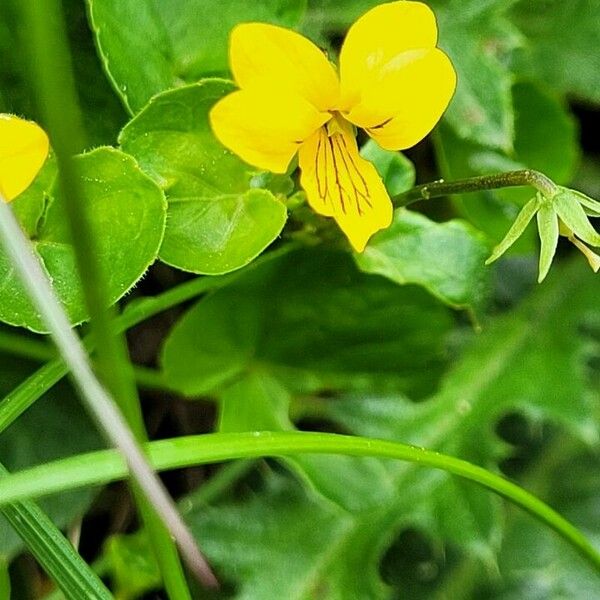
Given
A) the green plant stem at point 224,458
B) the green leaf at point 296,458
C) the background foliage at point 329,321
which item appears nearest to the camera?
the green plant stem at point 224,458

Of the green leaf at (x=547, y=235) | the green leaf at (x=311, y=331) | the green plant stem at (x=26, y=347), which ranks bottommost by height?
the green leaf at (x=311, y=331)

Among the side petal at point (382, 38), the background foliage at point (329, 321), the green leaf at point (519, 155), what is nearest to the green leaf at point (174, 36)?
the background foliage at point (329, 321)

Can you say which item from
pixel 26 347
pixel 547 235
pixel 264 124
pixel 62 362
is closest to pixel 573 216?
pixel 547 235

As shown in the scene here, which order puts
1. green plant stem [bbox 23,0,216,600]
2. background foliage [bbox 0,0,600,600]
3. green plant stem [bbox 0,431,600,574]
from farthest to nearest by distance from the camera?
background foliage [bbox 0,0,600,600]
green plant stem [bbox 0,431,600,574]
green plant stem [bbox 23,0,216,600]

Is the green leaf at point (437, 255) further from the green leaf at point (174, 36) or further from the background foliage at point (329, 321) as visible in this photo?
the green leaf at point (174, 36)

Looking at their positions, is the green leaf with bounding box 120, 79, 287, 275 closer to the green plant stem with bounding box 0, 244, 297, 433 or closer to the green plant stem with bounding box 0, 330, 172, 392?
the green plant stem with bounding box 0, 244, 297, 433

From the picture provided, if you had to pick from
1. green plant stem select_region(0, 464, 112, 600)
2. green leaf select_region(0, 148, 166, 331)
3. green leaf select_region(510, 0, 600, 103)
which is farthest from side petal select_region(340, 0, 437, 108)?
green leaf select_region(510, 0, 600, 103)

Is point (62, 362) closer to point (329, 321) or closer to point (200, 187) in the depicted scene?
point (200, 187)
